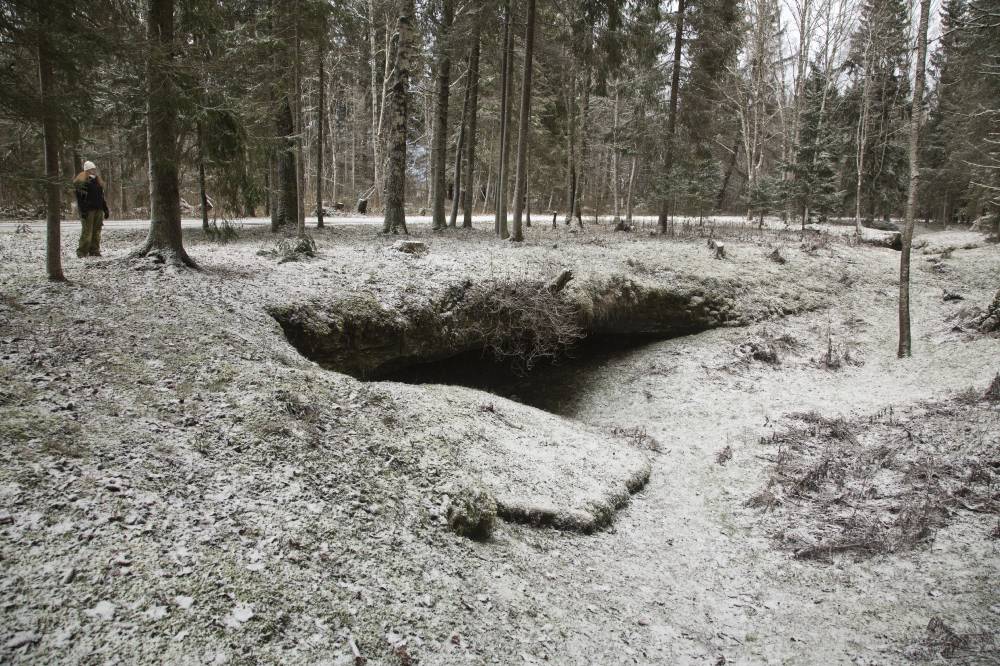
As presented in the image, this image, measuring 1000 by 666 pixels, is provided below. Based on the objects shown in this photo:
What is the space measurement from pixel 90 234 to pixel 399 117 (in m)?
8.19

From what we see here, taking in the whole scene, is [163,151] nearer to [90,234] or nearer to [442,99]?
[90,234]

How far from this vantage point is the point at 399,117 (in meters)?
14.5

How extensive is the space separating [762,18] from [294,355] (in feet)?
108

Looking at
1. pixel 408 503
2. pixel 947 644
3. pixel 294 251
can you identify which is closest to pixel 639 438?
pixel 947 644

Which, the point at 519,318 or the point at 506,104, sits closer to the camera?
the point at 519,318

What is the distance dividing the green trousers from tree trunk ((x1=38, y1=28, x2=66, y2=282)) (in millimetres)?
2393

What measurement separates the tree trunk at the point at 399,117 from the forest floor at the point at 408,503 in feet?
20.8

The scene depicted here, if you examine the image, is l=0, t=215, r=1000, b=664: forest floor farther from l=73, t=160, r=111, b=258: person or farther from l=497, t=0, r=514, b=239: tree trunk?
l=497, t=0, r=514, b=239: tree trunk

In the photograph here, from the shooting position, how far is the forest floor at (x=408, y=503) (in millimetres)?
3160

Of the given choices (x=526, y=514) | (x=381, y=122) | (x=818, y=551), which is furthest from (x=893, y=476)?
(x=381, y=122)

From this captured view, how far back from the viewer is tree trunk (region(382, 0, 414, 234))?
46.0 feet

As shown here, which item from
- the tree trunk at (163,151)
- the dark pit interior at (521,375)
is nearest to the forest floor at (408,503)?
the tree trunk at (163,151)

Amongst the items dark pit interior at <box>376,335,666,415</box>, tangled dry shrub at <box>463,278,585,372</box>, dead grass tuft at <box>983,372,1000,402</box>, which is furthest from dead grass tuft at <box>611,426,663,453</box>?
dead grass tuft at <box>983,372,1000,402</box>

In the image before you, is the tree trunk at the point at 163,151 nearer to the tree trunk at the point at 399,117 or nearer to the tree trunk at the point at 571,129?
the tree trunk at the point at 399,117
